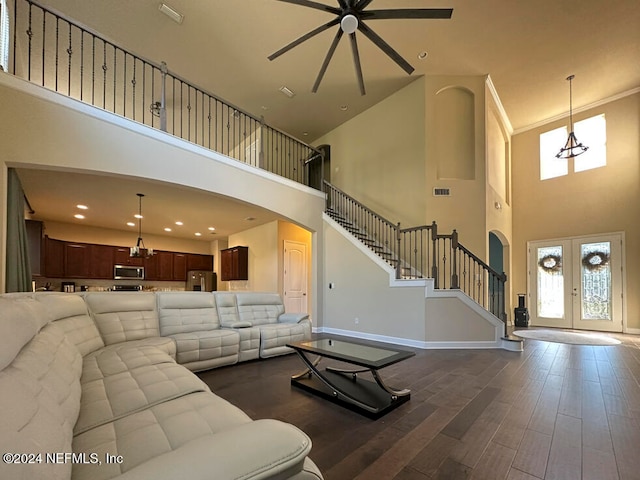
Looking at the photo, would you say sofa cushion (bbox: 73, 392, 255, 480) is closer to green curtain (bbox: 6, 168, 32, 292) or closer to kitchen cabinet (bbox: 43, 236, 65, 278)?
green curtain (bbox: 6, 168, 32, 292)

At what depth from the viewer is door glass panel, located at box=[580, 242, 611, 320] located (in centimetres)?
703

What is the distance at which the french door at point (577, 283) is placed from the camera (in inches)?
273

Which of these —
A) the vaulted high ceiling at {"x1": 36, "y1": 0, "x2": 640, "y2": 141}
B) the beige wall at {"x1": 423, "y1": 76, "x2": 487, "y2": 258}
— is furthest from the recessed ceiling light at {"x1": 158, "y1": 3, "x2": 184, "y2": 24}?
the beige wall at {"x1": 423, "y1": 76, "x2": 487, "y2": 258}

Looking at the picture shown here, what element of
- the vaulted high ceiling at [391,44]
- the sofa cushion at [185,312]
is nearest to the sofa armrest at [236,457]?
the sofa cushion at [185,312]

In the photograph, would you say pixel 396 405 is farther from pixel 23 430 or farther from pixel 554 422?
pixel 23 430

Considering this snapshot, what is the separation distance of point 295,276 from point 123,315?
16.3 feet

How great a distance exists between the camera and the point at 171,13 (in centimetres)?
483

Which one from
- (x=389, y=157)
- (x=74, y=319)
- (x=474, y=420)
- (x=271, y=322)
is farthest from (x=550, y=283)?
(x=74, y=319)

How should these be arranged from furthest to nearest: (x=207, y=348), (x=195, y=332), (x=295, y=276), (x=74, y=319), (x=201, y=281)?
(x=201, y=281) < (x=295, y=276) < (x=195, y=332) < (x=207, y=348) < (x=74, y=319)

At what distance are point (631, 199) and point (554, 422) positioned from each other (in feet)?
23.6

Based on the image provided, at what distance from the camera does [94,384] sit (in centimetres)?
190

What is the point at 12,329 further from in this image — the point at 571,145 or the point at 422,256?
the point at 571,145

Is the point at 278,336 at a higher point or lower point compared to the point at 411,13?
lower

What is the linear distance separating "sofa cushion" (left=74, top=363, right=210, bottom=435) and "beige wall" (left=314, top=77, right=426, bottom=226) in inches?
221
